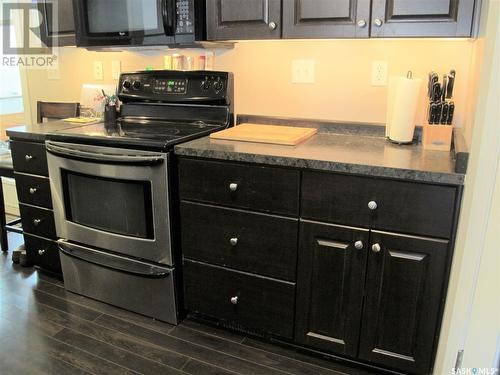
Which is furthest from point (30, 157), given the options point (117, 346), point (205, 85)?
point (117, 346)

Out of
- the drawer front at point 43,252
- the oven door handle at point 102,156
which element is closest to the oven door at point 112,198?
the oven door handle at point 102,156

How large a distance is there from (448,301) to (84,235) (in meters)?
1.69

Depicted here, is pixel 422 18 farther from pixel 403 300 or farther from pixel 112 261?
pixel 112 261

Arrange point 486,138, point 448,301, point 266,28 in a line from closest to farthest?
point 486,138 → point 448,301 → point 266,28

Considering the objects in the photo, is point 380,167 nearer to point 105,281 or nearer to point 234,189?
point 234,189

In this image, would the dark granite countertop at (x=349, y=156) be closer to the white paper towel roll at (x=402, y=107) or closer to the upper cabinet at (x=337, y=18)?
the white paper towel roll at (x=402, y=107)

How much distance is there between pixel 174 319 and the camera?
2.03m

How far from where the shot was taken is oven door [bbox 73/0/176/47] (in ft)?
6.73

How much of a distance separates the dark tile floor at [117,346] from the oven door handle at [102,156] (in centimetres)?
80

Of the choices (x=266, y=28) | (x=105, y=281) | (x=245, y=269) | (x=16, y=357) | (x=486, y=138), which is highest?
(x=266, y=28)

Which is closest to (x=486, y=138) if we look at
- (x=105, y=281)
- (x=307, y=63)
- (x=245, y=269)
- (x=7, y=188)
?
(x=245, y=269)

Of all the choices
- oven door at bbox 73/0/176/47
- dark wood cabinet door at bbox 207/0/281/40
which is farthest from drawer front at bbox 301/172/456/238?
oven door at bbox 73/0/176/47

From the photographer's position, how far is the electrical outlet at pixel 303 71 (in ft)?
6.98

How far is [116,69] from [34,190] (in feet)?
2.97
